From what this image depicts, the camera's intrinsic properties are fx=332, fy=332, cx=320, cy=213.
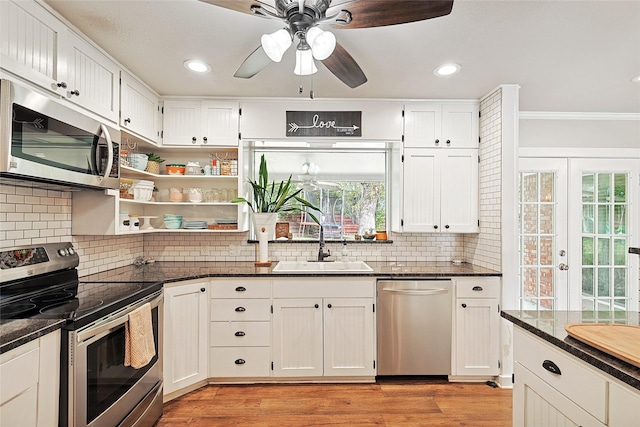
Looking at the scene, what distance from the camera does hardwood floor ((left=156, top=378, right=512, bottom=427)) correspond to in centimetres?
223

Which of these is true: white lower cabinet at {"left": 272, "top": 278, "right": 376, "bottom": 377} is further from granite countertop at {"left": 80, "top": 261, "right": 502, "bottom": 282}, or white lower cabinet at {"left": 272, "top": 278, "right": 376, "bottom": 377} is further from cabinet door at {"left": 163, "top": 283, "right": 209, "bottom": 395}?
cabinet door at {"left": 163, "top": 283, "right": 209, "bottom": 395}

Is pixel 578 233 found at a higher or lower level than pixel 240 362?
higher

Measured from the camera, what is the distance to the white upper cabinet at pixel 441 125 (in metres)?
3.08

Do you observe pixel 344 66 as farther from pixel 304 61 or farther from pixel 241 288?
pixel 241 288

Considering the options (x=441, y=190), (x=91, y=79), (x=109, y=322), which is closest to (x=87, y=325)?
(x=109, y=322)

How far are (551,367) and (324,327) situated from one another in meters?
1.70

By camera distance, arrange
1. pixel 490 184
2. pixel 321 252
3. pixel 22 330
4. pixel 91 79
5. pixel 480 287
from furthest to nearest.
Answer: pixel 321 252 < pixel 490 184 < pixel 480 287 < pixel 91 79 < pixel 22 330

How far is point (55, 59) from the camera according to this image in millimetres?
1811

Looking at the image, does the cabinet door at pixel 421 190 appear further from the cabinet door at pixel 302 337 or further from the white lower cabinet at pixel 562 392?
the white lower cabinet at pixel 562 392

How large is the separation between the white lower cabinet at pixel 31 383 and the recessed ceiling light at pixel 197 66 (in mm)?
1847

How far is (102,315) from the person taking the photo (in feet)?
5.32

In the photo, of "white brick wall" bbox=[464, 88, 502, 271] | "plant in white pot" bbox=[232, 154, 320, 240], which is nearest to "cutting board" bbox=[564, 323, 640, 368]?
"white brick wall" bbox=[464, 88, 502, 271]

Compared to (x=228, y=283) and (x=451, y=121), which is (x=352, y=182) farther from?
(x=228, y=283)

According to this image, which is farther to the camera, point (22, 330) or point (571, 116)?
point (571, 116)
